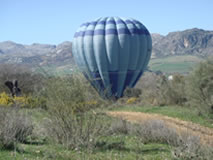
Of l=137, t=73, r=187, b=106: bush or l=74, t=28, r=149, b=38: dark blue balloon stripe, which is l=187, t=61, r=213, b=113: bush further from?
l=74, t=28, r=149, b=38: dark blue balloon stripe

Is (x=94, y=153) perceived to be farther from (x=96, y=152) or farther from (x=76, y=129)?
(x=76, y=129)

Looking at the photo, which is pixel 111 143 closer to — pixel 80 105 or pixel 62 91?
pixel 80 105

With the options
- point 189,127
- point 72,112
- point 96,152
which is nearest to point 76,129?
point 72,112

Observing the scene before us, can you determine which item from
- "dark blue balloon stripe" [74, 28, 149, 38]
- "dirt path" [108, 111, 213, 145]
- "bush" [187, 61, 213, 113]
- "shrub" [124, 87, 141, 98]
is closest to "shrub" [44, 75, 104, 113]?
"dirt path" [108, 111, 213, 145]

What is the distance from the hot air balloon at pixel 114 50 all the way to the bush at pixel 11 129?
90.7 feet

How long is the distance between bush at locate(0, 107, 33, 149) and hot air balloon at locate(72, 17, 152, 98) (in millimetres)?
27641

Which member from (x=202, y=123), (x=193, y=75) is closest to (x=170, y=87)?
(x=193, y=75)

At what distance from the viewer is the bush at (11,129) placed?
8688 mm

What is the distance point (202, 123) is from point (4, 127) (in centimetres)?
1213

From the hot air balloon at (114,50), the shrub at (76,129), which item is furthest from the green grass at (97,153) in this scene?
the hot air balloon at (114,50)

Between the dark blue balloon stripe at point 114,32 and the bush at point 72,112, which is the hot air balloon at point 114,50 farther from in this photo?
the bush at point 72,112

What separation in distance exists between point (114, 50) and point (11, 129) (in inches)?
1194

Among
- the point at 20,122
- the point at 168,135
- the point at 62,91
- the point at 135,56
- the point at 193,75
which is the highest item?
the point at 62,91

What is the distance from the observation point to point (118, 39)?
39.0 metres
